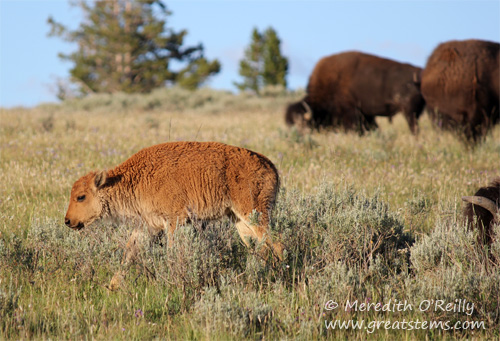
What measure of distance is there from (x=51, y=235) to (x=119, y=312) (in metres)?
1.51

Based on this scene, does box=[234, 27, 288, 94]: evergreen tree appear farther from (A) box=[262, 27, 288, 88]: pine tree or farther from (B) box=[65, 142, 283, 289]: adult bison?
(B) box=[65, 142, 283, 289]: adult bison

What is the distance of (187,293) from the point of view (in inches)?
172

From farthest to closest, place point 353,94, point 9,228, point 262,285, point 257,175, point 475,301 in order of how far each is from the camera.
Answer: point 353,94 → point 9,228 → point 257,175 → point 262,285 → point 475,301

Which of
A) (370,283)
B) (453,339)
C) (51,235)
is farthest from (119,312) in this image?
(453,339)

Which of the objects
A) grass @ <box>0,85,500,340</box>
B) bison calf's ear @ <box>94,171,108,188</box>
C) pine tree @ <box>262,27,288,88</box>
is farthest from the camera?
pine tree @ <box>262,27,288,88</box>

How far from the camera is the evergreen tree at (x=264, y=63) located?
147 feet

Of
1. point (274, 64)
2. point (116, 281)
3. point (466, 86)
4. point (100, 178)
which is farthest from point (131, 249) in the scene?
point (274, 64)

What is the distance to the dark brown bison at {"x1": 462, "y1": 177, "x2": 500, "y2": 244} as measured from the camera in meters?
4.92

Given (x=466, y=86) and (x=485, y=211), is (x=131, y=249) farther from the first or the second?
(x=466, y=86)

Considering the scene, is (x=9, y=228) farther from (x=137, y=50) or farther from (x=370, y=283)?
(x=137, y=50)

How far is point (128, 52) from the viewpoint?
3403cm

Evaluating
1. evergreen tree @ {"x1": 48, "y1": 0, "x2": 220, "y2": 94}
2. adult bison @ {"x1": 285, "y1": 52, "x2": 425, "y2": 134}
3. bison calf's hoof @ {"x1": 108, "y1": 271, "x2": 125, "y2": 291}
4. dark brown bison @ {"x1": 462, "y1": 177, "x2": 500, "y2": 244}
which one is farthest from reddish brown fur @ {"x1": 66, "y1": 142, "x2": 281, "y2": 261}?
evergreen tree @ {"x1": 48, "y1": 0, "x2": 220, "y2": 94}

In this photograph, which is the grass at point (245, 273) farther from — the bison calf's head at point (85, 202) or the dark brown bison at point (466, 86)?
the dark brown bison at point (466, 86)

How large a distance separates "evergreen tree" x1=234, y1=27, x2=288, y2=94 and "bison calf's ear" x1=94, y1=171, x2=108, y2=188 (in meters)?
39.8
